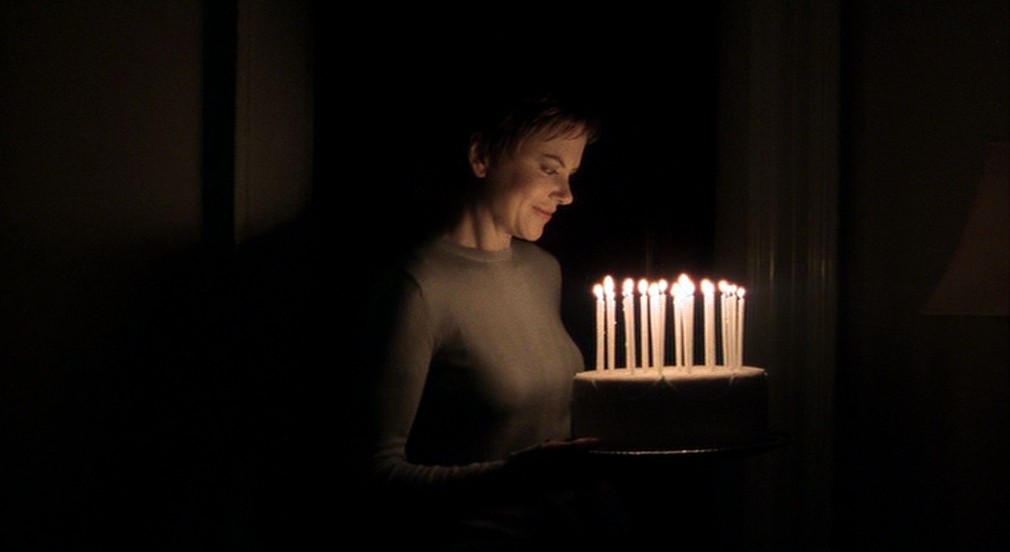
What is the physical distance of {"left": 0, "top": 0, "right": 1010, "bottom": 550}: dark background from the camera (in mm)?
1555

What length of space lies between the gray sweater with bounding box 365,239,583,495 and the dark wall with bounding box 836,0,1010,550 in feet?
2.00

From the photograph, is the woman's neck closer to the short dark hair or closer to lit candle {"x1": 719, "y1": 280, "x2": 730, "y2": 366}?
the short dark hair

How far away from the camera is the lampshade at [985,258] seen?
1.46 meters

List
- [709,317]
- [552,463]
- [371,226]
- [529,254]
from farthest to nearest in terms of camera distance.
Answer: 1. [371,226]
2. [529,254]
3. [709,317]
4. [552,463]

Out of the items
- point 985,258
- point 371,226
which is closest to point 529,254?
point 371,226

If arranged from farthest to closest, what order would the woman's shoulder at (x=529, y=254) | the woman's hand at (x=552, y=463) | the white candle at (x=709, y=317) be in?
the woman's shoulder at (x=529, y=254) → the white candle at (x=709, y=317) → the woman's hand at (x=552, y=463)

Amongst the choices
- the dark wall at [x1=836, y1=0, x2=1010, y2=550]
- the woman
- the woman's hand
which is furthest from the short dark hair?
the dark wall at [x1=836, y1=0, x2=1010, y2=550]

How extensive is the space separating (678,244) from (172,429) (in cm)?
95

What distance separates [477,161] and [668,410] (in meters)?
0.50

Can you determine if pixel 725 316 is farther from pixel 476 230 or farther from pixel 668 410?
pixel 476 230

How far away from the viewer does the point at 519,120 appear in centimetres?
158

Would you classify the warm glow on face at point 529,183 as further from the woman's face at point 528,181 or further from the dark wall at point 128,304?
the dark wall at point 128,304

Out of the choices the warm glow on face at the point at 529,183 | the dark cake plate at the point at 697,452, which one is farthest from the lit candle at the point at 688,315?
the warm glow on face at the point at 529,183

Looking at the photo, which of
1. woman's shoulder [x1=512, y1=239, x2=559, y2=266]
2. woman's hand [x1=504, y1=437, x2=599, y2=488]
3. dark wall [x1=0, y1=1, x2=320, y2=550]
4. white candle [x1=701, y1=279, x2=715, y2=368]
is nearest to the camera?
woman's hand [x1=504, y1=437, x2=599, y2=488]
